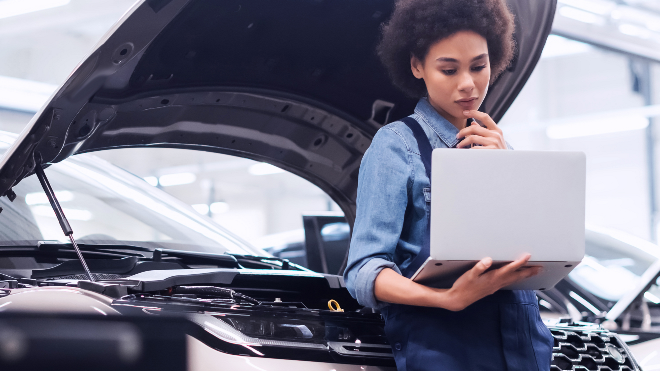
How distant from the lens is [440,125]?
4.34 ft

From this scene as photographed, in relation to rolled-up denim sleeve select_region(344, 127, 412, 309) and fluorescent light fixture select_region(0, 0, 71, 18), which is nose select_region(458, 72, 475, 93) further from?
fluorescent light fixture select_region(0, 0, 71, 18)

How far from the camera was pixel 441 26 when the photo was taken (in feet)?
4.25

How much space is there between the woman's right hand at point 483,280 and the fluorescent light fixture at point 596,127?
11432mm

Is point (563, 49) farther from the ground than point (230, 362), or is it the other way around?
point (563, 49)

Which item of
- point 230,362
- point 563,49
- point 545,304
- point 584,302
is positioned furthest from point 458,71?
point 563,49

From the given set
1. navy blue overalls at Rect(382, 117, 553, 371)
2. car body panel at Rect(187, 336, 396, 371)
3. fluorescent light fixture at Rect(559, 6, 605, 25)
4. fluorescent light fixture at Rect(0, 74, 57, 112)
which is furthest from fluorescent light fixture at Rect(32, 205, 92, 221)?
fluorescent light fixture at Rect(559, 6, 605, 25)

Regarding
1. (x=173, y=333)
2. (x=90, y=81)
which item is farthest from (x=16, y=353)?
(x=90, y=81)

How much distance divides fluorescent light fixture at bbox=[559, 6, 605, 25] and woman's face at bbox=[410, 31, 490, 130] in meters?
7.82

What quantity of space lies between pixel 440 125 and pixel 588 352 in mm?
871

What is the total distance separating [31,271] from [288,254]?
11.7ft

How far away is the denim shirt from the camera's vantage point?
1174 millimetres

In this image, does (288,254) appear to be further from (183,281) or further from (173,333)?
(173,333)

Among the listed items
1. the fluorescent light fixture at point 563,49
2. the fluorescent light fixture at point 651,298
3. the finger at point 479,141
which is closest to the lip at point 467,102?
the finger at point 479,141

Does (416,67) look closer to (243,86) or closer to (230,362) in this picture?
(230,362)
